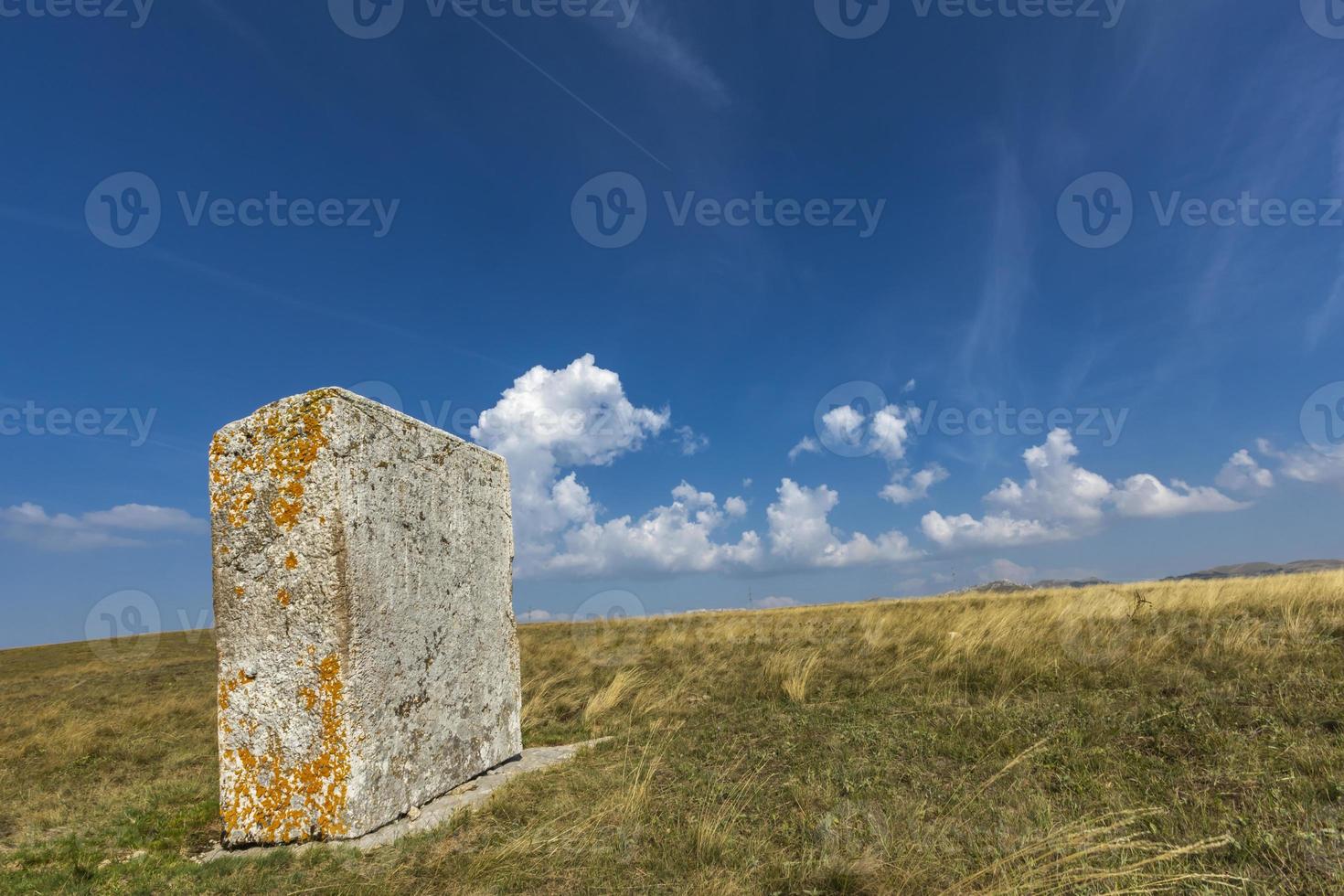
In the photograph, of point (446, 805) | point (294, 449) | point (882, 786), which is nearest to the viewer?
point (882, 786)

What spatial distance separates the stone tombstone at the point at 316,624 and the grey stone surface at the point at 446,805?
0.23 feet

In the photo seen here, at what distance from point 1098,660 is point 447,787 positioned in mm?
5769

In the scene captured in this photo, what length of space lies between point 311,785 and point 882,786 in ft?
10.4

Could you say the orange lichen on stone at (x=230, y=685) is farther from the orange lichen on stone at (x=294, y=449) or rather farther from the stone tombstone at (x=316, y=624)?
the orange lichen on stone at (x=294, y=449)

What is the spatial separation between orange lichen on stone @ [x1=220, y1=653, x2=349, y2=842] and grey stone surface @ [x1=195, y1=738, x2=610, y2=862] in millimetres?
96

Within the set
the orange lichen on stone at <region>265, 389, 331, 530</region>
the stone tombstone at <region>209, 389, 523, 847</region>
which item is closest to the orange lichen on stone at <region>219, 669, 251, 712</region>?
the stone tombstone at <region>209, 389, 523, 847</region>

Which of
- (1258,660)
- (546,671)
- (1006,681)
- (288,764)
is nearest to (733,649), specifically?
(546,671)

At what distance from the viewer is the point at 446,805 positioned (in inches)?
168

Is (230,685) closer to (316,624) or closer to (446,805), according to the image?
(316,624)

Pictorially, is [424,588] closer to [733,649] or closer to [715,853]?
[715,853]

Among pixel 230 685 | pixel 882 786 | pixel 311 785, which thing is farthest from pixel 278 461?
pixel 882 786

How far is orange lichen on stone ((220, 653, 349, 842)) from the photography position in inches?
146

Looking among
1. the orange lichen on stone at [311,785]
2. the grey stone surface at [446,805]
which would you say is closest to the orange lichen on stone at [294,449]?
the orange lichen on stone at [311,785]

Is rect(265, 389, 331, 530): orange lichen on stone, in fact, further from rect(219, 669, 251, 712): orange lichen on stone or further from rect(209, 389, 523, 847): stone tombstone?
rect(219, 669, 251, 712): orange lichen on stone
